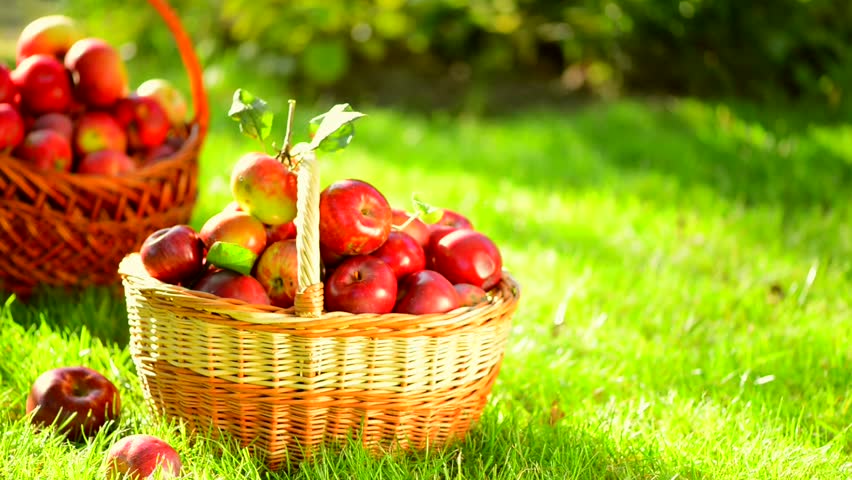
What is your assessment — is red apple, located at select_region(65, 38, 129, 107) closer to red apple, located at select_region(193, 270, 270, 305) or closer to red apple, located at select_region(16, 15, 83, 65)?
red apple, located at select_region(16, 15, 83, 65)

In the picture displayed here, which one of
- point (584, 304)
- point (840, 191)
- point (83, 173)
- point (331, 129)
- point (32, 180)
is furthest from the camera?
point (840, 191)

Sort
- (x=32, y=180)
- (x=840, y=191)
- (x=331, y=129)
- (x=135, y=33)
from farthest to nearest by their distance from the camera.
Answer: (x=135, y=33), (x=840, y=191), (x=32, y=180), (x=331, y=129)

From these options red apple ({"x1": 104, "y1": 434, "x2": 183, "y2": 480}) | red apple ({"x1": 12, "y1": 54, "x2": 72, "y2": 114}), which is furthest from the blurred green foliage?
red apple ({"x1": 104, "y1": 434, "x2": 183, "y2": 480})

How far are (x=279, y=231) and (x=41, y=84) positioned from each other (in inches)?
47.8

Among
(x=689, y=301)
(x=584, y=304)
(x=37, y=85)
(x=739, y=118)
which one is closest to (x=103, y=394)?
(x=37, y=85)

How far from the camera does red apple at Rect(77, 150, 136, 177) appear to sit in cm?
282

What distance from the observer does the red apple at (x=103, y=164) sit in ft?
9.27

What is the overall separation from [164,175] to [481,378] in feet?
4.24

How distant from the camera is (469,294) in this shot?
214cm

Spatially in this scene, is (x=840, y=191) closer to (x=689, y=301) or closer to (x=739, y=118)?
(x=739, y=118)

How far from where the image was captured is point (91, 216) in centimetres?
276

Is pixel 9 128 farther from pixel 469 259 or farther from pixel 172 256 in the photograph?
pixel 469 259

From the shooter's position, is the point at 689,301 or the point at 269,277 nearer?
the point at 269,277

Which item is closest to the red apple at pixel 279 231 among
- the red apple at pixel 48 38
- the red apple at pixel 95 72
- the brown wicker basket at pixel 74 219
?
the brown wicker basket at pixel 74 219
